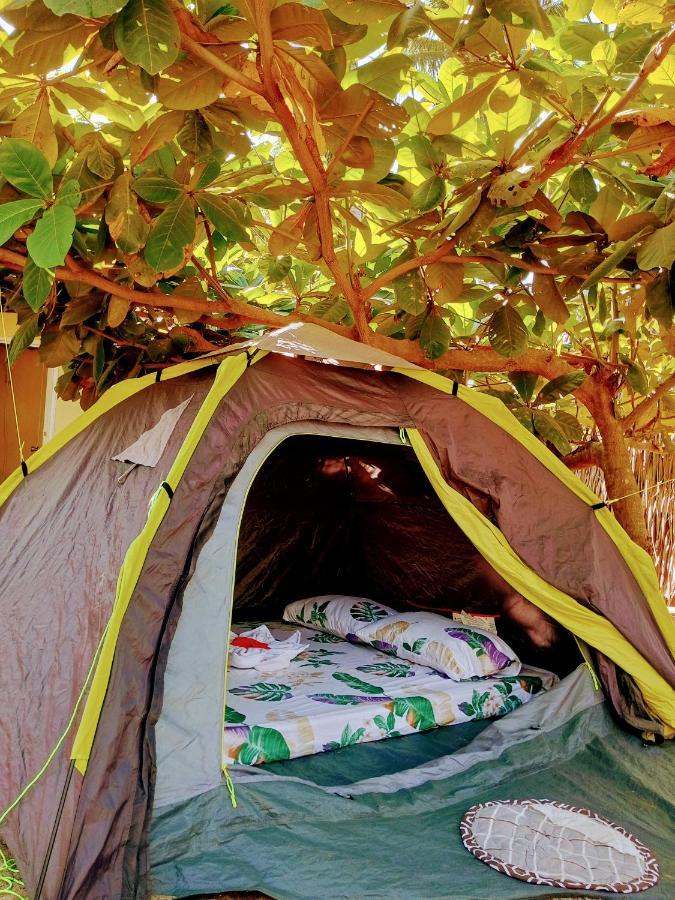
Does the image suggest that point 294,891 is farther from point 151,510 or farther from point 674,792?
point 674,792

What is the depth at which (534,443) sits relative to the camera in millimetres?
2588

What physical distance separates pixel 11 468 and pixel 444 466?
3.31 meters

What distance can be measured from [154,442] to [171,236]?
25.9 inches

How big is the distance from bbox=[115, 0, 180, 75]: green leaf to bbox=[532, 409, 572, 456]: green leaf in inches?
81.8

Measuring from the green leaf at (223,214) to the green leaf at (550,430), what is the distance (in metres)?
1.48

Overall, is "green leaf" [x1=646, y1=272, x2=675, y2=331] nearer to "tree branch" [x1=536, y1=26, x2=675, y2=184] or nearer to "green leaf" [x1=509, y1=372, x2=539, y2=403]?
"tree branch" [x1=536, y1=26, x2=675, y2=184]

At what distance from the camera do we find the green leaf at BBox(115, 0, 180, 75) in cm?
132

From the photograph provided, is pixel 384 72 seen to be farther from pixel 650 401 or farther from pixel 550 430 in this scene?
pixel 650 401

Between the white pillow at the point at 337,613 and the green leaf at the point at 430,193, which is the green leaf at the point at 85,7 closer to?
the green leaf at the point at 430,193

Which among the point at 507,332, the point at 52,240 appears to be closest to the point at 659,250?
the point at 507,332

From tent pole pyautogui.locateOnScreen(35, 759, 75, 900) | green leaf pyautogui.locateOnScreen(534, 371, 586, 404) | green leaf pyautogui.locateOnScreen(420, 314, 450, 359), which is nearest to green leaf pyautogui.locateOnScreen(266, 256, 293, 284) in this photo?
green leaf pyautogui.locateOnScreen(420, 314, 450, 359)

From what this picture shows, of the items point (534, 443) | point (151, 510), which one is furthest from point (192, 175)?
point (534, 443)

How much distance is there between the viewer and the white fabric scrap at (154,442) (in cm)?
231

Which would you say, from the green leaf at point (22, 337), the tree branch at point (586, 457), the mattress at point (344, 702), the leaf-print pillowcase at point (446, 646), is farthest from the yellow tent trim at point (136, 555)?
the tree branch at point (586, 457)
